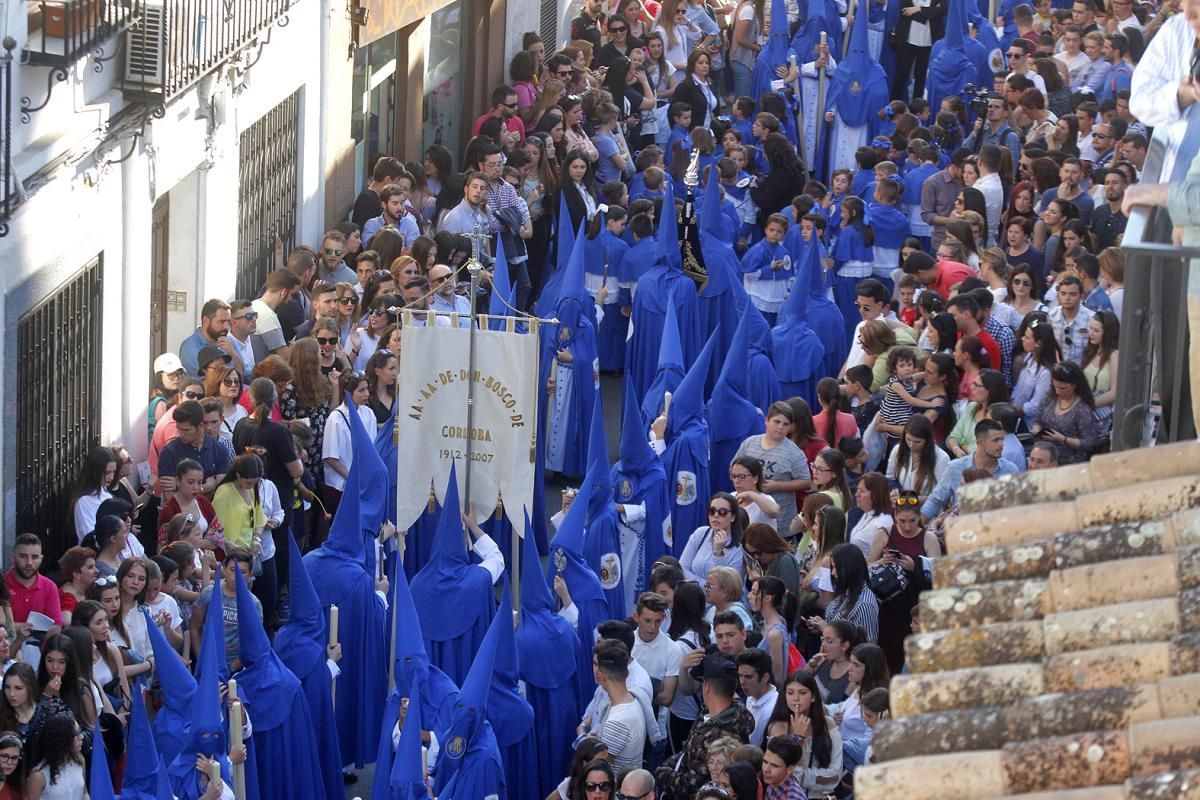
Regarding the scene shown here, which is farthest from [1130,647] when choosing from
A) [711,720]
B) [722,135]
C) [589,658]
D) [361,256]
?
[722,135]

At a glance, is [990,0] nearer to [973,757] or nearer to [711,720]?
[711,720]

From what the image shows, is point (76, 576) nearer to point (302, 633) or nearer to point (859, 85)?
point (302, 633)

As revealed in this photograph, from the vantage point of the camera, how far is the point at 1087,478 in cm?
574

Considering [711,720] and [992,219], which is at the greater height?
[992,219]

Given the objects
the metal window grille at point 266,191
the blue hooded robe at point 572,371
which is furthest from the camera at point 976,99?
the metal window grille at point 266,191

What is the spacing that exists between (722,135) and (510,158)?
2449 millimetres

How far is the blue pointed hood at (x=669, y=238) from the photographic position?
51.3ft

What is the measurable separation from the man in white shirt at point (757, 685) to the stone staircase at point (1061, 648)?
4368 millimetres

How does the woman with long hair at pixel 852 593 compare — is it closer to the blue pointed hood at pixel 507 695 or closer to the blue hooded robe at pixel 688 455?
the blue pointed hood at pixel 507 695


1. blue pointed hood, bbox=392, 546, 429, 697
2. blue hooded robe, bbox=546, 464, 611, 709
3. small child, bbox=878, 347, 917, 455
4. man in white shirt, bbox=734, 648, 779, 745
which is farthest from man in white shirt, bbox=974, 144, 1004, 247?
blue pointed hood, bbox=392, 546, 429, 697

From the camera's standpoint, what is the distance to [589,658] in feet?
37.6

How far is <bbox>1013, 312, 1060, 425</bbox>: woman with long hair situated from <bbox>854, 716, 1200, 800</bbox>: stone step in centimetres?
863

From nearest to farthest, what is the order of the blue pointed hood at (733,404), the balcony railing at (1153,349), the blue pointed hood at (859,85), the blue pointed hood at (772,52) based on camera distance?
the balcony railing at (1153,349) → the blue pointed hood at (733,404) → the blue pointed hood at (859,85) → the blue pointed hood at (772,52)

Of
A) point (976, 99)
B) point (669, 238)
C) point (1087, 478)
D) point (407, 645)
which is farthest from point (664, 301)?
point (1087, 478)
